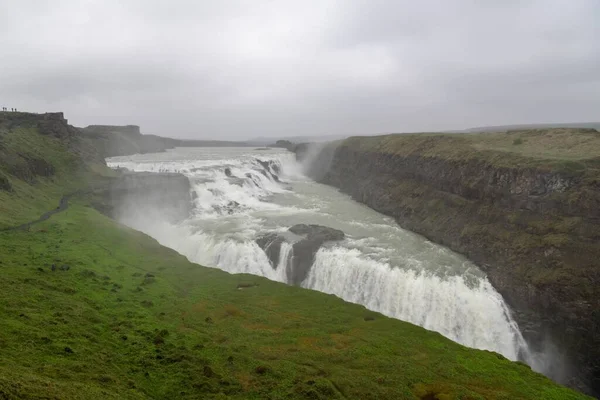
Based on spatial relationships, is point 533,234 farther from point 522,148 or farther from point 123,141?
point 123,141

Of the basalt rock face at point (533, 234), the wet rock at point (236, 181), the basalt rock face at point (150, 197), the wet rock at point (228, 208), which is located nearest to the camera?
the basalt rock face at point (533, 234)

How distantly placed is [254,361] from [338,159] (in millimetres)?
65513

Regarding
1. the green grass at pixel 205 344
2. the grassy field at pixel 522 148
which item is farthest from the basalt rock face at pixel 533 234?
the green grass at pixel 205 344

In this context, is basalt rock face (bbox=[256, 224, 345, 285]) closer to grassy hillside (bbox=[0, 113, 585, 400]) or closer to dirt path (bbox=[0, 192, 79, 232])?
grassy hillside (bbox=[0, 113, 585, 400])

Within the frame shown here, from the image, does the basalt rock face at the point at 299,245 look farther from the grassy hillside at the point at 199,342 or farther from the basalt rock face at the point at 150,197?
the basalt rock face at the point at 150,197

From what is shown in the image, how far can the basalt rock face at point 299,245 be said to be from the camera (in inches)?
1232

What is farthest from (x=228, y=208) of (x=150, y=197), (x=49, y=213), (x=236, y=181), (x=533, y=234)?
(x=533, y=234)

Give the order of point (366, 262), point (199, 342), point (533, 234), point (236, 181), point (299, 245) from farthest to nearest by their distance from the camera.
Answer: point (236, 181) < point (299, 245) < point (366, 262) < point (533, 234) < point (199, 342)

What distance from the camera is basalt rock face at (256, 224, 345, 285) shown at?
3128 centimetres

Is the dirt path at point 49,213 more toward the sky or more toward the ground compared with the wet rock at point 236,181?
more toward the ground

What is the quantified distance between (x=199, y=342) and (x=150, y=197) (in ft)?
115

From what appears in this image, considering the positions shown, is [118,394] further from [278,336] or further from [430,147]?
Answer: [430,147]

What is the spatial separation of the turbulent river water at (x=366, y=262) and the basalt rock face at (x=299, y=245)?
0.49m

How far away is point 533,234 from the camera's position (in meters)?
29.4
